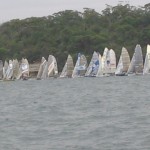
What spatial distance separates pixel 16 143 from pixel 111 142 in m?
3.19

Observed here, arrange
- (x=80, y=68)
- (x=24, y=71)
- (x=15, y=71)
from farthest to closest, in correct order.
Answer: (x=15, y=71), (x=24, y=71), (x=80, y=68)

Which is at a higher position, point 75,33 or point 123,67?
point 75,33

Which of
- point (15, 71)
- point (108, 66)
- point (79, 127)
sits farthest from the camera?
point (15, 71)

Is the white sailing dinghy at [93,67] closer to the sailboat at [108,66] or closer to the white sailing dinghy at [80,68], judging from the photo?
the sailboat at [108,66]

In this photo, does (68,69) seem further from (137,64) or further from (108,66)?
(137,64)

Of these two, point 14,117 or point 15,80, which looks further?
point 15,80

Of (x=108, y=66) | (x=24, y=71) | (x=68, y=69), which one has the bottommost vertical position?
(x=24, y=71)

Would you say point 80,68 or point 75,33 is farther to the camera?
point 75,33

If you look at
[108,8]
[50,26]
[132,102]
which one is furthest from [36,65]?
[132,102]

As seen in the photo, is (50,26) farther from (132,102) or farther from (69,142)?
(69,142)

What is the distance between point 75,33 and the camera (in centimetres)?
12031

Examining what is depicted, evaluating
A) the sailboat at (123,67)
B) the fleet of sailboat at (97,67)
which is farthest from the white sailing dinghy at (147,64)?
the sailboat at (123,67)

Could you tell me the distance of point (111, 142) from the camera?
70.7 ft

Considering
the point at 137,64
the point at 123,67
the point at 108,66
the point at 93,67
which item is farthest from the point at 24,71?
the point at 137,64
